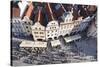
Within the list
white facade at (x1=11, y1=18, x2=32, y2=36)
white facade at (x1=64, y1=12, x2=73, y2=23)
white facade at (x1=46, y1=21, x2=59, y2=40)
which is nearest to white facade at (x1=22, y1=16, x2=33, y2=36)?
white facade at (x1=11, y1=18, x2=32, y2=36)

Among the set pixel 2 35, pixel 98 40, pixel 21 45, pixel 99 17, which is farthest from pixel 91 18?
pixel 2 35

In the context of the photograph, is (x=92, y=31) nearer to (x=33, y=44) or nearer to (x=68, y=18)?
(x=68, y=18)

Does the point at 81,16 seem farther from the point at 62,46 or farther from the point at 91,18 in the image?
the point at 62,46

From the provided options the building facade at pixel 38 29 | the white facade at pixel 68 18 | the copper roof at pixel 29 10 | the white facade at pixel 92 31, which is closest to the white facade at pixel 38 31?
the building facade at pixel 38 29

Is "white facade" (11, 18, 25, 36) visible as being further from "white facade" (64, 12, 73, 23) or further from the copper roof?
"white facade" (64, 12, 73, 23)

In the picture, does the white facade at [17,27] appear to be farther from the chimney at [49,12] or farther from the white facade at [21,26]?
the chimney at [49,12]

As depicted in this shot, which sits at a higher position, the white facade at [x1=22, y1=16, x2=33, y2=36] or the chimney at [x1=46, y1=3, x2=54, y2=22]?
the chimney at [x1=46, y1=3, x2=54, y2=22]
